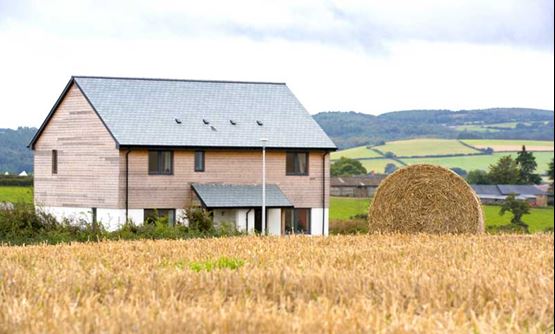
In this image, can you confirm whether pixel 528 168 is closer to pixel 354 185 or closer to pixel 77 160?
pixel 354 185

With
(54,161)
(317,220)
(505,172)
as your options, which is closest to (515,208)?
(317,220)

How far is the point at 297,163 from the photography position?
64375 millimetres

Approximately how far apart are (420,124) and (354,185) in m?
42.2

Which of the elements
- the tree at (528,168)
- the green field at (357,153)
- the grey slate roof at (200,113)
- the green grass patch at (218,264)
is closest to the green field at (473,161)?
the tree at (528,168)

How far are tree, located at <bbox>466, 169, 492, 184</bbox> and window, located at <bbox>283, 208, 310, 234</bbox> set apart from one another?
168 feet

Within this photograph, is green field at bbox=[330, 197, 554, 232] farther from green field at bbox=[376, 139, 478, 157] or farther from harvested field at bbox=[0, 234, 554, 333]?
harvested field at bbox=[0, 234, 554, 333]

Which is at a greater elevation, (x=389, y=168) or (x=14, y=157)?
(x=14, y=157)

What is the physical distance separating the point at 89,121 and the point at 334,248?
40.9 m

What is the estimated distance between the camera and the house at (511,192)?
10519 centimetres

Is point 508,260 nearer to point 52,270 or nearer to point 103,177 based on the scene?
point 52,270

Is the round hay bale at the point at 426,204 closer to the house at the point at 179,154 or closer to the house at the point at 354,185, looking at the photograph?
the house at the point at 179,154

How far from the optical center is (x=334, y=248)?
2216 centimetres

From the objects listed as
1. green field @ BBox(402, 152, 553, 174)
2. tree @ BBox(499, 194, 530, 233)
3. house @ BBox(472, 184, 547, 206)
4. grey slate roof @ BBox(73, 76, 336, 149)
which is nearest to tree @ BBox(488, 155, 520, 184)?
house @ BBox(472, 184, 547, 206)

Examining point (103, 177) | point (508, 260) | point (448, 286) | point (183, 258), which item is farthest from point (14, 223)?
point (448, 286)
